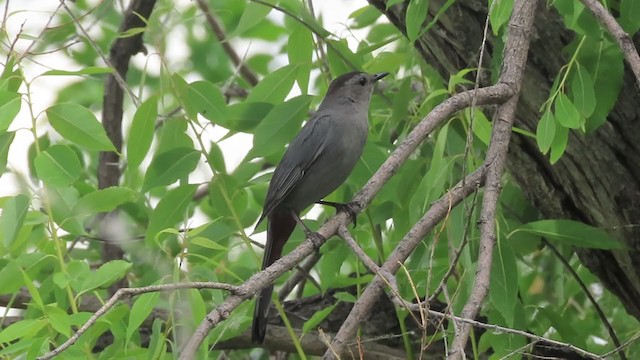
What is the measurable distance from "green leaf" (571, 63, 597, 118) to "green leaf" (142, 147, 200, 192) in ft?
4.55

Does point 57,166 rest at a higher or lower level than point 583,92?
higher

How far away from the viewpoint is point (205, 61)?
6262 millimetres

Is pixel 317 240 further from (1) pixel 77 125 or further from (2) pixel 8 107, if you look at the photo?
(2) pixel 8 107

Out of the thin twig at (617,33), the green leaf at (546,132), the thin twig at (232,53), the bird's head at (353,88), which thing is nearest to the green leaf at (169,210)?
the bird's head at (353,88)

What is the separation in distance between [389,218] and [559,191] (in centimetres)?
71

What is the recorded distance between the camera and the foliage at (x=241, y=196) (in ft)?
10.6

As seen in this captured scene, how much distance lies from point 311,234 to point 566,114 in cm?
119

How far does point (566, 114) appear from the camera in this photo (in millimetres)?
3182

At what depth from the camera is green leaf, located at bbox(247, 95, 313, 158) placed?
152 inches

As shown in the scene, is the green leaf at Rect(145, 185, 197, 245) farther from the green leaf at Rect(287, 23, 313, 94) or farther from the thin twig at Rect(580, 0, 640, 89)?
the thin twig at Rect(580, 0, 640, 89)

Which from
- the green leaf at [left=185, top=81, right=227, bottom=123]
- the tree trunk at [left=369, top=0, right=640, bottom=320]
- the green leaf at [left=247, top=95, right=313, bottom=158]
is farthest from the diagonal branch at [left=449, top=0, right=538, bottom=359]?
the green leaf at [left=185, top=81, right=227, bottom=123]

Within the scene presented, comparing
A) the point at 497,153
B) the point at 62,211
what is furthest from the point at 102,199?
the point at 497,153

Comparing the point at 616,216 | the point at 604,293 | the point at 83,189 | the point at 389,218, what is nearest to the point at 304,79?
the point at 389,218

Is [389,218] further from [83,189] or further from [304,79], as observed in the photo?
[83,189]
